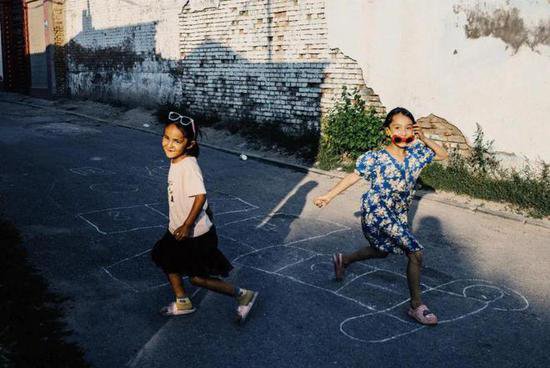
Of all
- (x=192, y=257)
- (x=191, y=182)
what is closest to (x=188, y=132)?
(x=191, y=182)

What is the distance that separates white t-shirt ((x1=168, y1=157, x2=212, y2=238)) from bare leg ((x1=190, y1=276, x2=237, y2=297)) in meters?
0.33

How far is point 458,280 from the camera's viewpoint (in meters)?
4.88

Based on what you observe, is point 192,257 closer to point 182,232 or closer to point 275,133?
point 182,232

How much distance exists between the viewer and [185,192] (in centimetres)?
385

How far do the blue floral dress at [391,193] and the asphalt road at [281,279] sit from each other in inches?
21.5

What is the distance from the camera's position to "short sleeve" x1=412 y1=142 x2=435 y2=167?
421 cm

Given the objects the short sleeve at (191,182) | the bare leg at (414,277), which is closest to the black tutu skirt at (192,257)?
the short sleeve at (191,182)

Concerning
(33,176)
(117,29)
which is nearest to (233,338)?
(33,176)

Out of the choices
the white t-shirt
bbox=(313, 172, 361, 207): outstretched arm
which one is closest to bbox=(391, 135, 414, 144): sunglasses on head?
bbox=(313, 172, 361, 207): outstretched arm

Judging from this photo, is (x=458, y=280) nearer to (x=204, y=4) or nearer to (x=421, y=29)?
(x=421, y=29)

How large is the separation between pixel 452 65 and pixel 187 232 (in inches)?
227

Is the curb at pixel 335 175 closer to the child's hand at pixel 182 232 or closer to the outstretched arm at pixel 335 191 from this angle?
the outstretched arm at pixel 335 191

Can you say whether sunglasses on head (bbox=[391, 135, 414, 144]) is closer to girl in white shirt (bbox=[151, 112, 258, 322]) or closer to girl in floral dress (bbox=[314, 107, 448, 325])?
girl in floral dress (bbox=[314, 107, 448, 325])

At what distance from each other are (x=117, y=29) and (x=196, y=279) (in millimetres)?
14153
